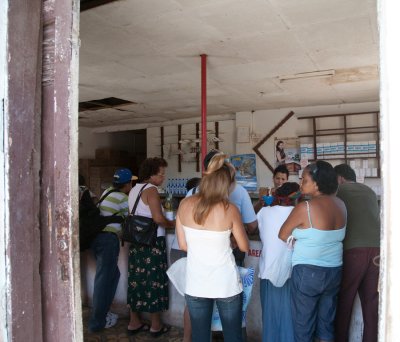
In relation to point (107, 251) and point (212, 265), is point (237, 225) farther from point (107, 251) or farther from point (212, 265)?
point (107, 251)

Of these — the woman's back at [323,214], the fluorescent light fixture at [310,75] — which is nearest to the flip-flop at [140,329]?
the woman's back at [323,214]

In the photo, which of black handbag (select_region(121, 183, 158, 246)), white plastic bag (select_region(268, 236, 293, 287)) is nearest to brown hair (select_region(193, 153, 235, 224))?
white plastic bag (select_region(268, 236, 293, 287))

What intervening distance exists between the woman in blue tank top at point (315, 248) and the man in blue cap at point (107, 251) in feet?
5.46

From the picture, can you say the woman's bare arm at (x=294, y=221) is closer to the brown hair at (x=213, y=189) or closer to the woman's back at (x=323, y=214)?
the woman's back at (x=323, y=214)

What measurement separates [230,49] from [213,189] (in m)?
2.26

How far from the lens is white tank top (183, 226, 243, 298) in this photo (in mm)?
1995

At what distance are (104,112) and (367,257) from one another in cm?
632

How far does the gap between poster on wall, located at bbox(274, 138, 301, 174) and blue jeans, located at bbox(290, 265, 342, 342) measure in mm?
5019

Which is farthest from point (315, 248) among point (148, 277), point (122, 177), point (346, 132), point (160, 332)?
point (346, 132)

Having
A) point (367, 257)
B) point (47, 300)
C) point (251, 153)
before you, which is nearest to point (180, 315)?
point (367, 257)

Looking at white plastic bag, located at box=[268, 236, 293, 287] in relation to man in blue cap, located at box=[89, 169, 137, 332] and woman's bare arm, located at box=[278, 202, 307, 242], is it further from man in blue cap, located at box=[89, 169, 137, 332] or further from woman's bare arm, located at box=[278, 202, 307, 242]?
man in blue cap, located at box=[89, 169, 137, 332]

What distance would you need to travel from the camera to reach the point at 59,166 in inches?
49.8

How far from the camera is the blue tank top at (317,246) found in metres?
2.13

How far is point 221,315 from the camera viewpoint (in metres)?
2.09
